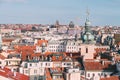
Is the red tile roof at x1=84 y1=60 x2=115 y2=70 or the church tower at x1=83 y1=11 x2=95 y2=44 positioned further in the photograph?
the church tower at x1=83 y1=11 x2=95 y2=44

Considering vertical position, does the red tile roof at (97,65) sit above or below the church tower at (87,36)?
below

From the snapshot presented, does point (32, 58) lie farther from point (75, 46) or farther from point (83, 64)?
point (75, 46)

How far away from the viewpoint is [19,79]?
145 ft

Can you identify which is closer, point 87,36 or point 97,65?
point 97,65

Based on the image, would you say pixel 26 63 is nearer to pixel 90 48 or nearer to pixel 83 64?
pixel 83 64

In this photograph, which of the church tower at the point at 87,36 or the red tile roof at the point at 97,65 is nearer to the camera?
the red tile roof at the point at 97,65

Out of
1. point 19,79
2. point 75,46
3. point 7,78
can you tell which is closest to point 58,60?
point 19,79

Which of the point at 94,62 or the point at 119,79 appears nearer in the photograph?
the point at 119,79

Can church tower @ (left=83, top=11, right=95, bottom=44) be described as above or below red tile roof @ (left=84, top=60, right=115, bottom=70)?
above

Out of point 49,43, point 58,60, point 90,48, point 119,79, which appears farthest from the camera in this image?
point 49,43

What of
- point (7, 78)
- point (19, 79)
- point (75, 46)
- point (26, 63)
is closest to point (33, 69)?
point (26, 63)

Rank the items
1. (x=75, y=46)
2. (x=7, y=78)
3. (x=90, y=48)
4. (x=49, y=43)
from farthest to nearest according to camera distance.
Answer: (x=49, y=43), (x=75, y=46), (x=90, y=48), (x=7, y=78)

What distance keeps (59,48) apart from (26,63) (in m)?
54.6

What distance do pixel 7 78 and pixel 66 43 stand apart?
73.1 metres
